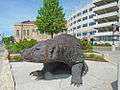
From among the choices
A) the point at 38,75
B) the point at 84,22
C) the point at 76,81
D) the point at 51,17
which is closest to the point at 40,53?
the point at 76,81

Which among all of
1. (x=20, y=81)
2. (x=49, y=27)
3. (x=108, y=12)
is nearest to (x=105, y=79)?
(x=20, y=81)

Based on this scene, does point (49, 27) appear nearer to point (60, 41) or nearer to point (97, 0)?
point (97, 0)

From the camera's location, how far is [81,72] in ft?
38.1

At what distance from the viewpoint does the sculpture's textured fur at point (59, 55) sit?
34.6 feet

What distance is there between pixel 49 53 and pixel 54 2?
37.7 m

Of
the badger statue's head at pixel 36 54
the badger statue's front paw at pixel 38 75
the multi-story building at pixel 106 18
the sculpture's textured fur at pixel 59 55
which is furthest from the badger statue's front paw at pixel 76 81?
the multi-story building at pixel 106 18

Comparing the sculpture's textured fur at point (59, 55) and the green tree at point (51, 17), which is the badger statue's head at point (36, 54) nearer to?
the sculpture's textured fur at point (59, 55)

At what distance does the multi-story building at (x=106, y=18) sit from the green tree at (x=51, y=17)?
55.3ft

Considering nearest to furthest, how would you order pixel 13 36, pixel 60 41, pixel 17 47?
pixel 60 41
pixel 17 47
pixel 13 36

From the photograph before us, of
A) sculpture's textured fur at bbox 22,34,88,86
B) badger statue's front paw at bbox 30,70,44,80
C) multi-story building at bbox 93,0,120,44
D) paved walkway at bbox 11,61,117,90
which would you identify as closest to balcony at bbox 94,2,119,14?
multi-story building at bbox 93,0,120,44

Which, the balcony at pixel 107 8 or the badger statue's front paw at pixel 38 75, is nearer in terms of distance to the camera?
the badger statue's front paw at pixel 38 75

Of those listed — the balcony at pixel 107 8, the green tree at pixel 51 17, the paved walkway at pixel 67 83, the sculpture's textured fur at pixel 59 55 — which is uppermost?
the balcony at pixel 107 8

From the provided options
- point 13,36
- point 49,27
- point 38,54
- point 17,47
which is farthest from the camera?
point 13,36

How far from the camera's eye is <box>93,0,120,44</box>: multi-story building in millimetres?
61688
